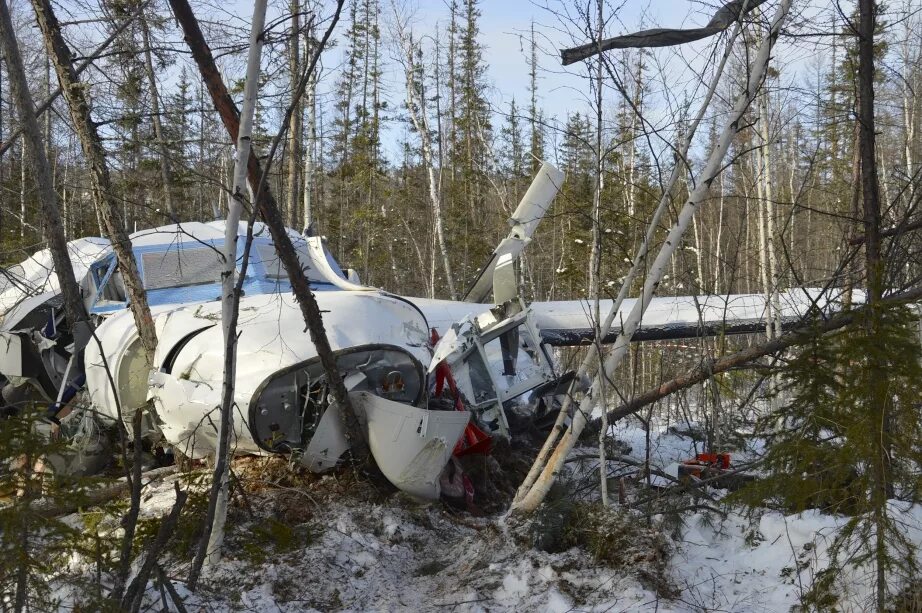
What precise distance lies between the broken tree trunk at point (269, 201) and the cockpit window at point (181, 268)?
11.7ft

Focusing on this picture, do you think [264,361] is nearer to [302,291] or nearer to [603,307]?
[302,291]

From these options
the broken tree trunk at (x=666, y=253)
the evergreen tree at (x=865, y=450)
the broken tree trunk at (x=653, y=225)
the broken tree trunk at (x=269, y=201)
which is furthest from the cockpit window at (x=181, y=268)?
the evergreen tree at (x=865, y=450)

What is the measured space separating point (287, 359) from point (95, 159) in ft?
9.08

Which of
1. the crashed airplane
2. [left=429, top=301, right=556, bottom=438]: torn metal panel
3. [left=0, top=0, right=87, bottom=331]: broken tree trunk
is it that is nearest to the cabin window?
the crashed airplane

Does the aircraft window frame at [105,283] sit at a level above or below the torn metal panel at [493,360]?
above

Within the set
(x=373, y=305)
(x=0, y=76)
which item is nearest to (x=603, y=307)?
(x=373, y=305)

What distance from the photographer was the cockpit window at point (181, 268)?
8.72 meters

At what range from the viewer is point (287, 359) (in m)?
6.07

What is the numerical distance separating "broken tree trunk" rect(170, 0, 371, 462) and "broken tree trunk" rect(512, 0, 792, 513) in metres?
1.67

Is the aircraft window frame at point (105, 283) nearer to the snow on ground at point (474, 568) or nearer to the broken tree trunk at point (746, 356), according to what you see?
the snow on ground at point (474, 568)

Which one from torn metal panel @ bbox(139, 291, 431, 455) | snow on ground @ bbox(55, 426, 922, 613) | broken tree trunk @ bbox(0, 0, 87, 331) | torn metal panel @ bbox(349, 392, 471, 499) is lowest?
snow on ground @ bbox(55, 426, 922, 613)

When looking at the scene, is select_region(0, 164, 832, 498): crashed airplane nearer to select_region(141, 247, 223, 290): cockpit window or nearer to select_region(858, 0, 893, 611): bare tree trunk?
select_region(141, 247, 223, 290): cockpit window

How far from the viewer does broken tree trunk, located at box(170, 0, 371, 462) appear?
4.67 m

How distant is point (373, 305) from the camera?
6961 millimetres
